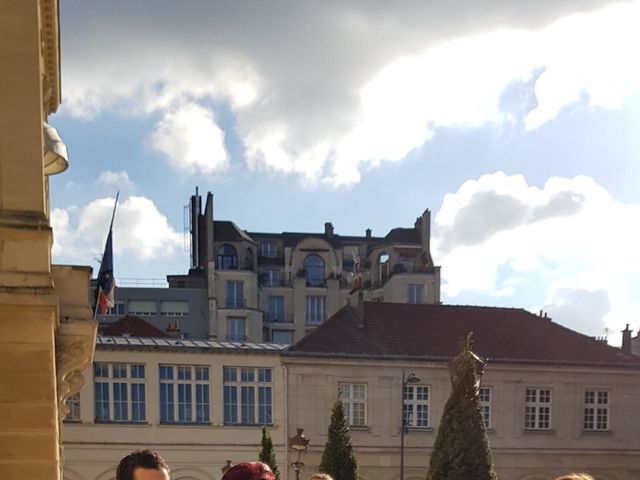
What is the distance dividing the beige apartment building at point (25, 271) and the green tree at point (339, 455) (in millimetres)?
15145

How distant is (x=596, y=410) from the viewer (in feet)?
85.3

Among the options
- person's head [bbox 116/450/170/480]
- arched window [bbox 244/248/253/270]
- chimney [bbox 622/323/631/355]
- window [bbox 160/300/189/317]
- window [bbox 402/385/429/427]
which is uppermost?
person's head [bbox 116/450/170/480]

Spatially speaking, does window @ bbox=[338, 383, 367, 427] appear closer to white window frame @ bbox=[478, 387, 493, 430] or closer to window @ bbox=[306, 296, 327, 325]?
white window frame @ bbox=[478, 387, 493, 430]

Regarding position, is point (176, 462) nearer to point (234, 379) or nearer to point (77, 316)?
point (234, 379)

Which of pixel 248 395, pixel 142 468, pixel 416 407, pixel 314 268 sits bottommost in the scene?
pixel 416 407

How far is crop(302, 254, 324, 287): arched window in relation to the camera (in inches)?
2200

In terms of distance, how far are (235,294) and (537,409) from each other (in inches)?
1212

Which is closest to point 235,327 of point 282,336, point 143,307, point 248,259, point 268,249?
point 282,336

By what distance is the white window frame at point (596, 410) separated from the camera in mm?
25859

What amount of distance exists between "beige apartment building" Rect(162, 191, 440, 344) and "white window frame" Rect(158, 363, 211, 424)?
28.1m

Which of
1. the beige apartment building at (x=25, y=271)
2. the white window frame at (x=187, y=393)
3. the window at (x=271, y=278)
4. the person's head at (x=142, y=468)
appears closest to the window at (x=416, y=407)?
the white window frame at (x=187, y=393)

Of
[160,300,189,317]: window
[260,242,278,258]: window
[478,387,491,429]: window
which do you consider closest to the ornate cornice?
[478,387,491,429]: window

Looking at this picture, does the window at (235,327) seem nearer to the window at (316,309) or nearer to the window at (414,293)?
the window at (316,309)

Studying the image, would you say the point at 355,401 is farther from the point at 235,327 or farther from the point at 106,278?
the point at 235,327
